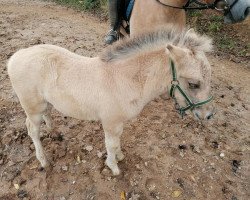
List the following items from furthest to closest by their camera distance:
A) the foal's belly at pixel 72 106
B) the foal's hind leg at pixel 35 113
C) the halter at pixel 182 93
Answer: the foal's hind leg at pixel 35 113 → the foal's belly at pixel 72 106 → the halter at pixel 182 93

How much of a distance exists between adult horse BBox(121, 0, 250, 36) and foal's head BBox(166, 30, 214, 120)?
1.46 meters

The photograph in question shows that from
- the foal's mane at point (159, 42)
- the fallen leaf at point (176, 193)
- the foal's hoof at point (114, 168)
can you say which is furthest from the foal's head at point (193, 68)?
the foal's hoof at point (114, 168)

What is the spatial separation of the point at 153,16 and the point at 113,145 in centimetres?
242

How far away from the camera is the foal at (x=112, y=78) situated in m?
3.58

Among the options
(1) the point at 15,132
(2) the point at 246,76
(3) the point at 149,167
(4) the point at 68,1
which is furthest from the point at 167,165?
(4) the point at 68,1

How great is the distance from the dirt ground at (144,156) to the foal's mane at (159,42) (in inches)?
77.9

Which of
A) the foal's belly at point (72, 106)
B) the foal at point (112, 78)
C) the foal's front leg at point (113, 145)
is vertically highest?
the foal at point (112, 78)

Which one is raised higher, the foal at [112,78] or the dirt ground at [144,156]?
the foal at [112,78]

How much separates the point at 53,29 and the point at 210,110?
6.66 meters

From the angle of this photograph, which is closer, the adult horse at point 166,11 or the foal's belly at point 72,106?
the foal's belly at point 72,106

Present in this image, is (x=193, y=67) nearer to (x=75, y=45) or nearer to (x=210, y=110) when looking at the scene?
(x=210, y=110)

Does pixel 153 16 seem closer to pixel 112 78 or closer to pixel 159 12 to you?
pixel 159 12

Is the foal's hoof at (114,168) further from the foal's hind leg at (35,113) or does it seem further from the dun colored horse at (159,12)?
the dun colored horse at (159,12)

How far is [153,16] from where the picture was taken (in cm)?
531
